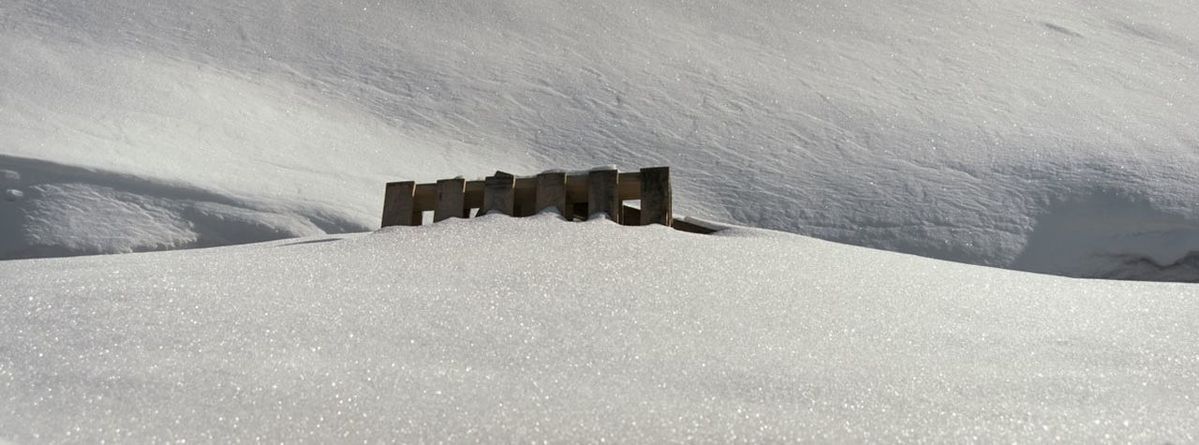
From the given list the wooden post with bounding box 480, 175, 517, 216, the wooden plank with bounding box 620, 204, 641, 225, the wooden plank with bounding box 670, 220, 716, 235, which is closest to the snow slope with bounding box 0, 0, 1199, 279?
the wooden post with bounding box 480, 175, 517, 216

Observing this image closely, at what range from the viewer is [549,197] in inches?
105

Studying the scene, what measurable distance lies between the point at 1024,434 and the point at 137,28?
428 centimetres

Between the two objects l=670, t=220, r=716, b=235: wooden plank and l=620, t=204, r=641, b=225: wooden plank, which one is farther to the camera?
l=620, t=204, r=641, b=225: wooden plank

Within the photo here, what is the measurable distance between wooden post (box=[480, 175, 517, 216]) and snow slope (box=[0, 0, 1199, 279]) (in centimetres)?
90

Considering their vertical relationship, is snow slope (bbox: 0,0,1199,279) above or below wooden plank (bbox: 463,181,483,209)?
above

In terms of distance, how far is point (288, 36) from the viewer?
4789mm

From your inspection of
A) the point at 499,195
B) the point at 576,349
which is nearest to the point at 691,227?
the point at 499,195

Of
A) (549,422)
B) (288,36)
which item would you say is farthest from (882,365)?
(288,36)

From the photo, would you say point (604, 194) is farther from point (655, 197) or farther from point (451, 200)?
point (451, 200)

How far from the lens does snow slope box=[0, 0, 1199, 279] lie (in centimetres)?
370

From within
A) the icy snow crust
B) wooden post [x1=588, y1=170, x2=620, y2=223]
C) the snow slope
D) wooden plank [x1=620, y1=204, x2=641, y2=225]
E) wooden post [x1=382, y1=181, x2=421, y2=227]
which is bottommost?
the icy snow crust

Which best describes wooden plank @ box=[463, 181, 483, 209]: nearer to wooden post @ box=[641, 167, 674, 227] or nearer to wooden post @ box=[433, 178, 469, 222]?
wooden post @ box=[433, 178, 469, 222]

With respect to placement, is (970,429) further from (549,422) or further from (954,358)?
(549,422)

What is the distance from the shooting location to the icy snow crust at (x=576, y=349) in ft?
4.52
